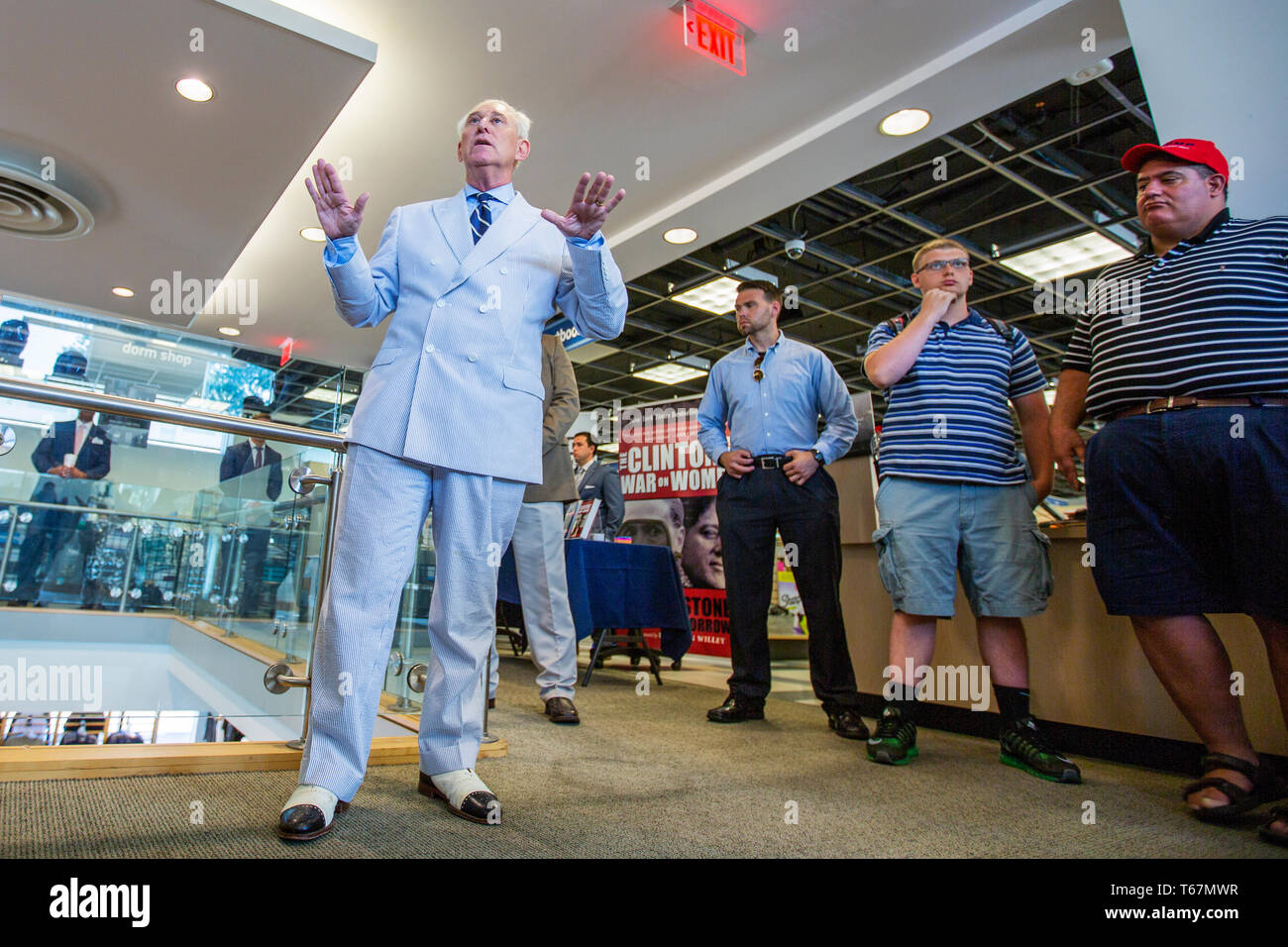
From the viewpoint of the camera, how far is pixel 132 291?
665 centimetres

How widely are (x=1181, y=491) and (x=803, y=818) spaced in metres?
1.17

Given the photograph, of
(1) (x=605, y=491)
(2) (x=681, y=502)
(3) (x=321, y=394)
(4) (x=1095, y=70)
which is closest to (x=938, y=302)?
(1) (x=605, y=491)

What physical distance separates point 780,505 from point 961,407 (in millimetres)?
758

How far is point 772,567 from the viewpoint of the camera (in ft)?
9.30

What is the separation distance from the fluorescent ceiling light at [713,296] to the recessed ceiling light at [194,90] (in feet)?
16.2

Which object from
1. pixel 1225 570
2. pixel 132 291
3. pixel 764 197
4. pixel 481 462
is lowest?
pixel 1225 570

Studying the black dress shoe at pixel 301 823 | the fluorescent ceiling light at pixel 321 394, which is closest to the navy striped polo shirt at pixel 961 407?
the black dress shoe at pixel 301 823

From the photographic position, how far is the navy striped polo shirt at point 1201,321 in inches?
63.5

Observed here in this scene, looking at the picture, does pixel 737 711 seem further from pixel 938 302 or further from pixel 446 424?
pixel 446 424

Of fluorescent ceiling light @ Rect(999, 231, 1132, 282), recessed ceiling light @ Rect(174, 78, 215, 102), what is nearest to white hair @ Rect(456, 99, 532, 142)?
recessed ceiling light @ Rect(174, 78, 215, 102)

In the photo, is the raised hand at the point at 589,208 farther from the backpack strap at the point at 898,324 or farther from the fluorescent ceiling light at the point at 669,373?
the fluorescent ceiling light at the point at 669,373
